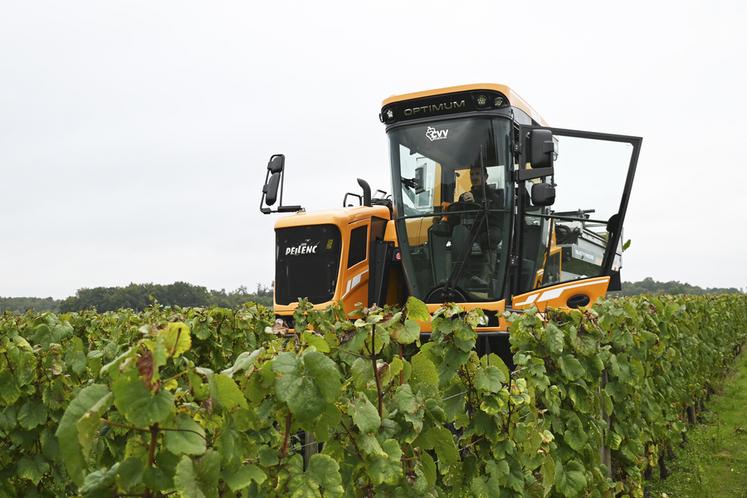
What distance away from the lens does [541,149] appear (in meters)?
6.39

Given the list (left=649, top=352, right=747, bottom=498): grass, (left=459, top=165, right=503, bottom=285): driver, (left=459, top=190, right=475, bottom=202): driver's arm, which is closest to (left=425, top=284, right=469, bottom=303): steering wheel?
(left=459, top=165, right=503, bottom=285): driver

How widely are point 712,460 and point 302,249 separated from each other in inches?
207

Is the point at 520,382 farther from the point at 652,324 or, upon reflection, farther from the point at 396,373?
the point at 652,324

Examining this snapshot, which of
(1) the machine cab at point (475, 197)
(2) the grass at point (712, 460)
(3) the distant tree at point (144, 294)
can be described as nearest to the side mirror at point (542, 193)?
(1) the machine cab at point (475, 197)

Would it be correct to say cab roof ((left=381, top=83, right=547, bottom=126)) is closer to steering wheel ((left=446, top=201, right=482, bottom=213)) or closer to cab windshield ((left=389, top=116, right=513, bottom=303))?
cab windshield ((left=389, top=116, right=513, bottom=303))

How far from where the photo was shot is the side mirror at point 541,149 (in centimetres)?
638

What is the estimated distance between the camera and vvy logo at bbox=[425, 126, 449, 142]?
22.8 ft

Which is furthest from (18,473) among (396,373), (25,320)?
(396,373)

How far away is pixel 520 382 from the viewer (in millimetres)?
3303

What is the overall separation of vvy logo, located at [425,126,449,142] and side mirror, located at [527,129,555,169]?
0.89 meters

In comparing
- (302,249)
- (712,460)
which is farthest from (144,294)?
(712,460)

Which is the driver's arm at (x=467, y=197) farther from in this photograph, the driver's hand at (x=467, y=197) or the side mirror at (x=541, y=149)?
the side mirror at (x=541, y=149)

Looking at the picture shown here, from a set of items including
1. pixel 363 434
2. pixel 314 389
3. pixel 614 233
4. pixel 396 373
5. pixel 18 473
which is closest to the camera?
pixel 314 389

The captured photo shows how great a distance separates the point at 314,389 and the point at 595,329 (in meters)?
2.80
